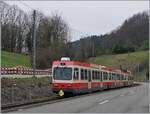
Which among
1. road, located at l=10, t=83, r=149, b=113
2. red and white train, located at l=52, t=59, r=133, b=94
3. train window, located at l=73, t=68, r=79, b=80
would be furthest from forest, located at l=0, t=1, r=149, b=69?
road, located at l=10, t=83, r=149, b=113

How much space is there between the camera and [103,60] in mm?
155875

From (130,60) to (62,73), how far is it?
129 m

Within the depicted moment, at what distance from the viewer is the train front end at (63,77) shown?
36.7 m

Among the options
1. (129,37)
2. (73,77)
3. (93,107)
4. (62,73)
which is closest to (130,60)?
(129,37)

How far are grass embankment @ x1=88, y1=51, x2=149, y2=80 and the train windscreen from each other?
114 metres

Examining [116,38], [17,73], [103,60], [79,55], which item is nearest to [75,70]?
[17,73]

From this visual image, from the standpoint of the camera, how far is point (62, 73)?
123 ft

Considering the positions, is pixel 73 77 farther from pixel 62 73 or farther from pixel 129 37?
pixel 129 37

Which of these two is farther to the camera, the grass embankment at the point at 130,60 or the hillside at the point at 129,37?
the hillside at the point at 129,37

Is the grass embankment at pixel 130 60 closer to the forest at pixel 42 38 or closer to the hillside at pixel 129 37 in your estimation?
the hillside at pixel 129 37

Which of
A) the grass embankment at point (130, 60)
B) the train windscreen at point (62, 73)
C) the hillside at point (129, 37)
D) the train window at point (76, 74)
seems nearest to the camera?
the train windscreen at point (62, 73)

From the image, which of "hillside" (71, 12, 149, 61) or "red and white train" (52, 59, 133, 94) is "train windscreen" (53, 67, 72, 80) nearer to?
"red and white train" (52, 59, 133, 94)

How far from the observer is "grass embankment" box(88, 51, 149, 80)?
517 ft

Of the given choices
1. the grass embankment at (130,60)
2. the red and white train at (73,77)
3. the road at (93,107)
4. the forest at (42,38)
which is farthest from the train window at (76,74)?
the grass embankment at (130,60)
